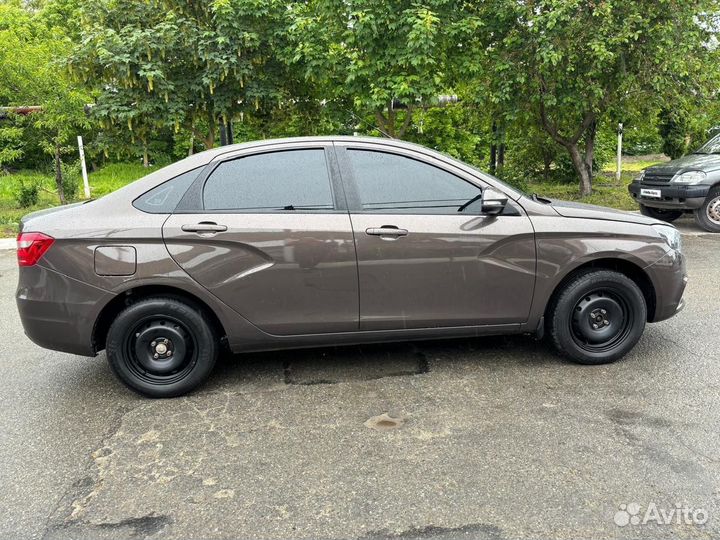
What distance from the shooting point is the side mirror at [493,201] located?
375 centimetres

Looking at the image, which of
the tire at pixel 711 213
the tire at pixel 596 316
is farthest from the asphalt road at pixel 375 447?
the tire at pixel 711 213

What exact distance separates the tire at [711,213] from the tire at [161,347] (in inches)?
332

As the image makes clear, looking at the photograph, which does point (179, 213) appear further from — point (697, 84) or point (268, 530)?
point (697, 84)

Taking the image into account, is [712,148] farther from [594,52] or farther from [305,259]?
[305,259]

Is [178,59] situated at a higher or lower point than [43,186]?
higher

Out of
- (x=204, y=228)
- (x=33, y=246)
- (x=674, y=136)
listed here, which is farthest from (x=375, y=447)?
(x=674, y=136)

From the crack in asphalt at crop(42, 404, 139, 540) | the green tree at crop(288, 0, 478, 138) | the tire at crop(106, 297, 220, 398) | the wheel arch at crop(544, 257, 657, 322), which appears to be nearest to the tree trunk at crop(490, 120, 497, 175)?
the green tree at crop(288, 0, 478, 138)

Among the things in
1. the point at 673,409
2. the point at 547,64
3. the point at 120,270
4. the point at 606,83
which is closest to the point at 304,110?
the point at 547,64

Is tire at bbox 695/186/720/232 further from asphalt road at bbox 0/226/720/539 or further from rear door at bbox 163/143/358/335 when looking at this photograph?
rear door at bbox 163/143/358/335

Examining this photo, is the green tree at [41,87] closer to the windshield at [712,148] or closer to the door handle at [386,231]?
the door handle at [386,231]

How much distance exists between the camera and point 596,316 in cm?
411

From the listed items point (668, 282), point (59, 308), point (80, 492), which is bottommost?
point (80, 492)

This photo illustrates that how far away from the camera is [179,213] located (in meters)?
3.73

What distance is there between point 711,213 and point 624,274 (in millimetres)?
6279
